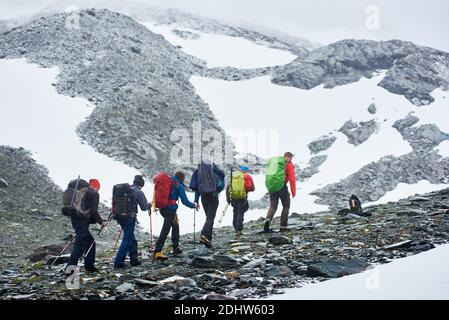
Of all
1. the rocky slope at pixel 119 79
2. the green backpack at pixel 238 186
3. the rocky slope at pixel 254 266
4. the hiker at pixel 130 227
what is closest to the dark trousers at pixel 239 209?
the green backpack at pixel 238 186

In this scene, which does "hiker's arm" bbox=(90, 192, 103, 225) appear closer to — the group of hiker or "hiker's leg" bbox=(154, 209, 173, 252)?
the group of hiker

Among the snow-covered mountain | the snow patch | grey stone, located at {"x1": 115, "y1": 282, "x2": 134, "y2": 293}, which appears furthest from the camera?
the snow patch

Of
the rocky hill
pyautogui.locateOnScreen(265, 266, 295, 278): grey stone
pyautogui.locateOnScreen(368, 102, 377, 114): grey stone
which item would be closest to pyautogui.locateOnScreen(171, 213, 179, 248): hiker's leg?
pyautogui.locateOnScreen(265, 266, 295, 278): grey stone

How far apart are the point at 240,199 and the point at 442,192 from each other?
10.9 meters

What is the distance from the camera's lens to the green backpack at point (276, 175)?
1472 cm

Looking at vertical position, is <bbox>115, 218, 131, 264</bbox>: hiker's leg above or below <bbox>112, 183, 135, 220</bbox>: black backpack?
below

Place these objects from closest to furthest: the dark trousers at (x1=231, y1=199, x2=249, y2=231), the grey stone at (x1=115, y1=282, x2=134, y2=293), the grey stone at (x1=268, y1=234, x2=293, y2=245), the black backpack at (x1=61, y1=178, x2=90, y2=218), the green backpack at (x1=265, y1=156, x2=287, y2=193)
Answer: the grey stone at (x1=115, y1=282, x2=134, y2=293)
the black backpack at (x1=61, y1=178, x2=90, y2=218)
the grey stone at (x1=268, y1=234, x2=293, y2=245)
the green backpack at (x1=265, y1=156, x2=287, y2=193)
the dark trousers at (x1=231, y1=199, x2=249, y2=231)

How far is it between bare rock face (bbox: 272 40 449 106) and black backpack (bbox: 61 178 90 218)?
6053 cm

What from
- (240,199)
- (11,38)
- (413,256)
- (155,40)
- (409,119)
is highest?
(155,40)

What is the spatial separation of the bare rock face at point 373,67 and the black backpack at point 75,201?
60.5 meters

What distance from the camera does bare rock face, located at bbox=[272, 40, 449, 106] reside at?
66562 millimetres

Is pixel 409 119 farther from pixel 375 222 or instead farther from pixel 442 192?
pixel 375 222
